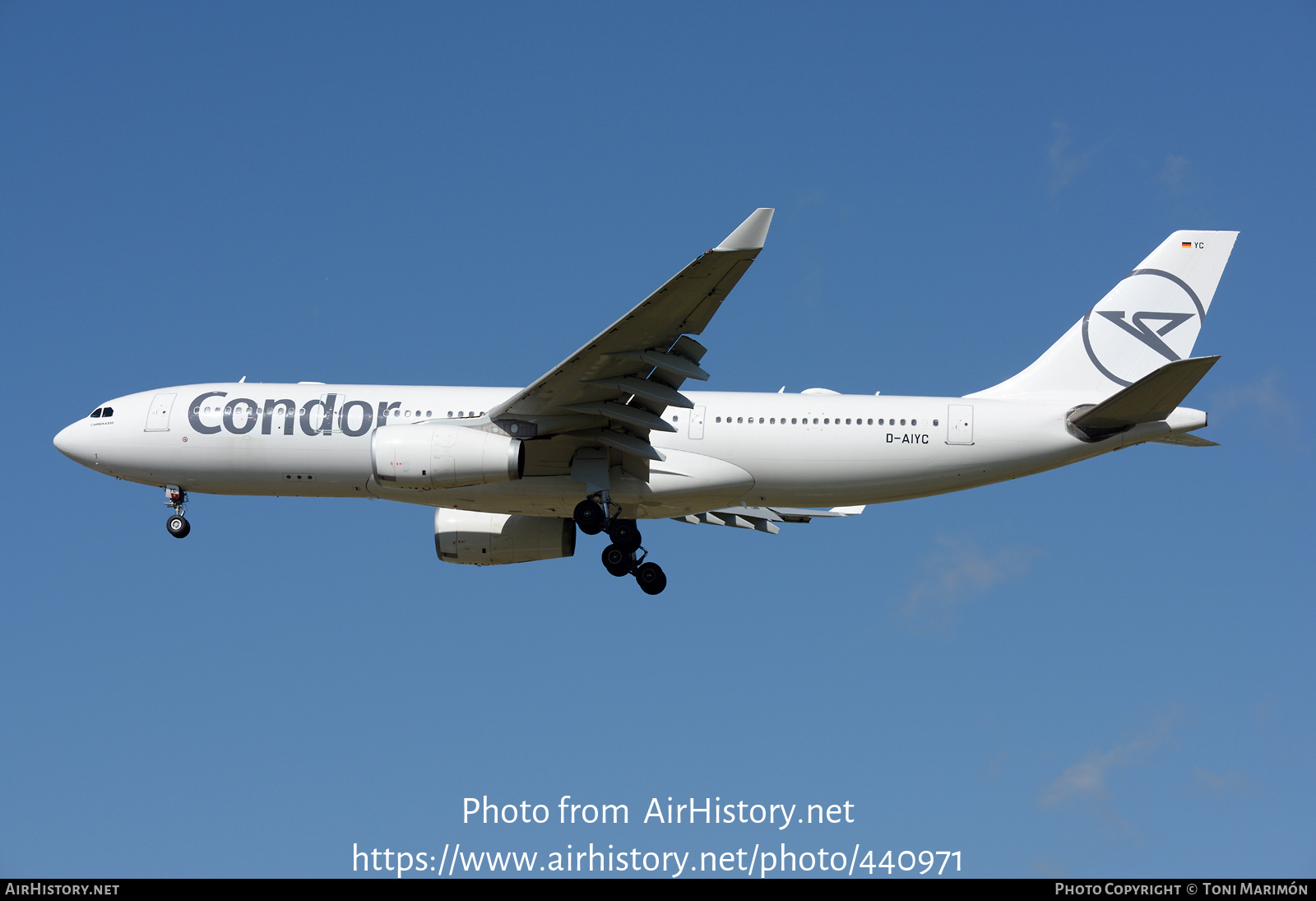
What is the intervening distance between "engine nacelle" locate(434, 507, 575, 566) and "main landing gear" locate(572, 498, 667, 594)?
3367 mm

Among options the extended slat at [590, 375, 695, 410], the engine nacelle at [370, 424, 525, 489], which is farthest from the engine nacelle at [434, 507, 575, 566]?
the extended slat at [590, 375, 695, 410]

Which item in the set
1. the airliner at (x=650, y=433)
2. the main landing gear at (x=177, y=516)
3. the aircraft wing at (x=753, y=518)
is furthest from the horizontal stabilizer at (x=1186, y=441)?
the main landing gear at (x=177, y=516)

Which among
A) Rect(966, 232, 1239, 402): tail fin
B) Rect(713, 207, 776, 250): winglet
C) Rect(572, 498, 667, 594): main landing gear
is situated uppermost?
Rect(966, 232, 1239, 402): tail fin

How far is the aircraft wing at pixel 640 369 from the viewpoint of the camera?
71.5 feet

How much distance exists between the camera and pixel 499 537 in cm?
3192

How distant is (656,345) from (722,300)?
206cm

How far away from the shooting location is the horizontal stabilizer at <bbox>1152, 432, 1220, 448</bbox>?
27.1 meters

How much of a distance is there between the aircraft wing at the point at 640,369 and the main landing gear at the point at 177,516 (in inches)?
353

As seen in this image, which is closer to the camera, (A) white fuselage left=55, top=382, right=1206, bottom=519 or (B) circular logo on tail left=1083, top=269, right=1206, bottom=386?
(A) white fuselage left=55, top=382, right=1206, bottom=519

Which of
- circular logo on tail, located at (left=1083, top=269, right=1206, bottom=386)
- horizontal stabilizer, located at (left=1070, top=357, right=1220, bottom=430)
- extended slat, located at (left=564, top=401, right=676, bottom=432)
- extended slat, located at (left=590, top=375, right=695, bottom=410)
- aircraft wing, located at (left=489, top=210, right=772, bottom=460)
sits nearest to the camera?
aircraft wing, located at (left=489, top=210, right=772, bottom=460)

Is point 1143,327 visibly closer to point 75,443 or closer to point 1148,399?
point 1148,399

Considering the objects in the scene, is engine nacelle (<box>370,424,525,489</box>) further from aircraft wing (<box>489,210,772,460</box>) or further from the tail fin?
the tail fin

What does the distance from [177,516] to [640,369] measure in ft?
42.3
